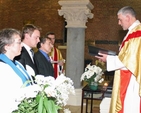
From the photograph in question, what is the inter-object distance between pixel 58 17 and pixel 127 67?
8866 millimetres

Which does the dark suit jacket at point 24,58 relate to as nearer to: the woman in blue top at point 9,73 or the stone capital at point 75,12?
the woman in blue top at point 9,73

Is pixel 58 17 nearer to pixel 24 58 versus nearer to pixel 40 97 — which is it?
pixel 24 58

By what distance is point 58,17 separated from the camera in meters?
11.7

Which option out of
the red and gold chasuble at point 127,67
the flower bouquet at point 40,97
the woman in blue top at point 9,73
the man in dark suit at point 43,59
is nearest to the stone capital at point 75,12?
the man in dark suit at point 43,59

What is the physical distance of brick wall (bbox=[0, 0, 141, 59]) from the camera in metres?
11.0

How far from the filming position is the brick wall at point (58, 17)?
36.0 feet

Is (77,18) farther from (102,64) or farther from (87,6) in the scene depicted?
(102,64)

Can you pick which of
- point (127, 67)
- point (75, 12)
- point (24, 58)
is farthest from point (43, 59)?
point (75, 12)

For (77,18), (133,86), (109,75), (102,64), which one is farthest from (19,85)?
(109,75)

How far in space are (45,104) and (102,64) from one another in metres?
3.88

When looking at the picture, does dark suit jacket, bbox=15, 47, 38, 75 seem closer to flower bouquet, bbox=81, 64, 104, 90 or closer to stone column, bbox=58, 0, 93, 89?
flower bouquet, bbox=81, 64, 104, 90

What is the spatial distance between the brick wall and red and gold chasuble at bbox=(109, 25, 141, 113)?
774 cm

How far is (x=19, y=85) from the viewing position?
179cm

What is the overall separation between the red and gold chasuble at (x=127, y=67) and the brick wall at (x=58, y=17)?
774 cm
